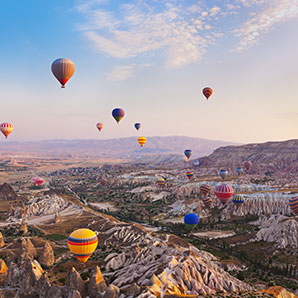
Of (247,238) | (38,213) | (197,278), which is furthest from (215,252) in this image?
(38,213)

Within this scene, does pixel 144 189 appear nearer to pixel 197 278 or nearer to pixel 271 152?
pixel 271 152

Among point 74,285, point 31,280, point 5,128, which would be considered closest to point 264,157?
point 5,128

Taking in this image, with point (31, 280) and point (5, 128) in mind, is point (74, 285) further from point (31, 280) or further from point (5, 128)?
point (5, 128)

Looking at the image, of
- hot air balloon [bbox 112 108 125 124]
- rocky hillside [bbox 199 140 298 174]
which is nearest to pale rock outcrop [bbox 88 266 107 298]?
hot air balloon [bbox 112 108 125 124]

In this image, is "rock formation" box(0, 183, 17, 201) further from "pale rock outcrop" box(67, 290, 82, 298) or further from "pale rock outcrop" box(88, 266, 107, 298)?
"pale rock outcrop" box(67, 290, 82, 298)

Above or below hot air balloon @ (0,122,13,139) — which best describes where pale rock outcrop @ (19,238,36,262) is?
below

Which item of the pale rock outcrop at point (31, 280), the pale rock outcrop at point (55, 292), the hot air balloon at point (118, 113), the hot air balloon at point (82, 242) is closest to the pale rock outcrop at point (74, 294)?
the pale rock outcrop at point (55, 292)
